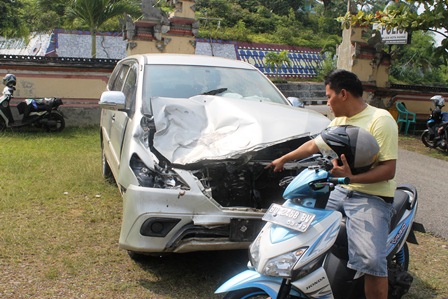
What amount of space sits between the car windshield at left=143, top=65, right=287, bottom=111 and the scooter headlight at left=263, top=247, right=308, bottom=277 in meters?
2.50

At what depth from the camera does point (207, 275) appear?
394 centimetres

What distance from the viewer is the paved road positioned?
550 cm

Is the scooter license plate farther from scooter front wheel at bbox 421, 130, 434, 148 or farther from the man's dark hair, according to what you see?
scooter front wheel at bbox 421, 130, 434, 148

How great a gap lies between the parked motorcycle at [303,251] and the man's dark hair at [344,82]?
46 centimetres

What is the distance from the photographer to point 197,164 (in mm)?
3645

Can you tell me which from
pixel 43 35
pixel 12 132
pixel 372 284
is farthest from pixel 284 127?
pixel 43 35

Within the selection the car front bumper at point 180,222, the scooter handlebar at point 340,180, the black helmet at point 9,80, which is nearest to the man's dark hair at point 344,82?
the scooter handlebar at point 340,180

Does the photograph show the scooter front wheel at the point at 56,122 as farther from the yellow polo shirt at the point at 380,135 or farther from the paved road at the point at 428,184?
the yellow polo shirt at the point at 380,135

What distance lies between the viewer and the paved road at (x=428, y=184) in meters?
5.50

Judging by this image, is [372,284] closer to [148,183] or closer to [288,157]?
[288,157]

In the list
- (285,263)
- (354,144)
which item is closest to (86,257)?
(285,263)

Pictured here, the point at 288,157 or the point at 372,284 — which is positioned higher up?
the point at 288,157

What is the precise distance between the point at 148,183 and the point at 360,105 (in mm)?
1646

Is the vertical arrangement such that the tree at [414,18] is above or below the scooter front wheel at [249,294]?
above
